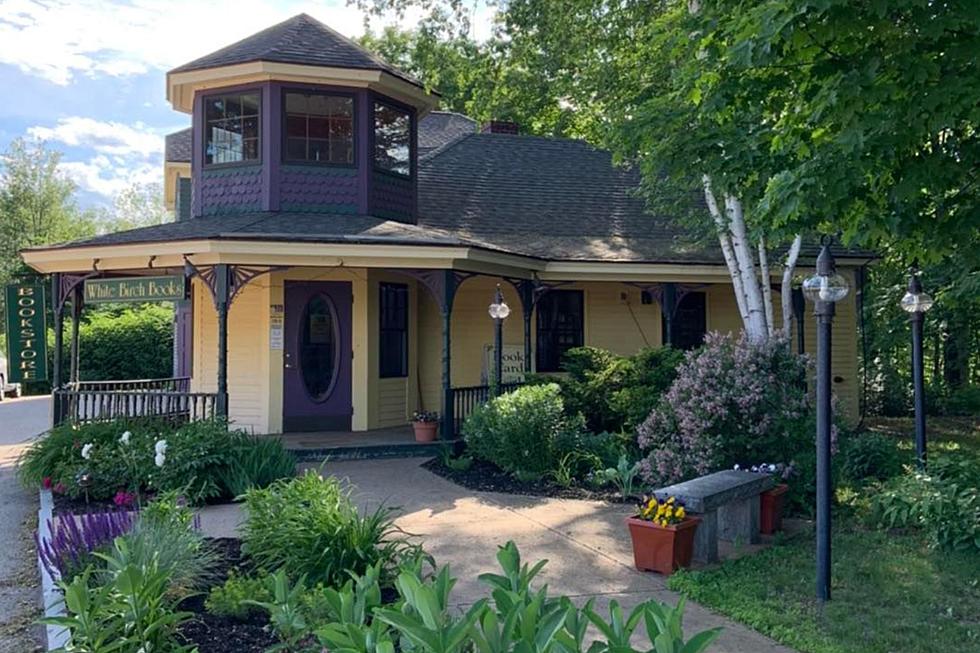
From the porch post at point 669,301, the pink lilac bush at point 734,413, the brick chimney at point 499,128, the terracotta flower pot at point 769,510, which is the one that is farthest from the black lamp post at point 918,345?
the brick chimney at point 499,128

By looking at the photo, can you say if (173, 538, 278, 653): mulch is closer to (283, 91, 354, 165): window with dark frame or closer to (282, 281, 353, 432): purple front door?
(282, 281, 353, 432): purple front door

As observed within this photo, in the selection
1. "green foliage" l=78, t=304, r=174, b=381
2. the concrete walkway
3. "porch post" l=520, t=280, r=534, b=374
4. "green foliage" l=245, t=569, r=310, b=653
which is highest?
"porch post" l=520, t=280, r=534, b=374

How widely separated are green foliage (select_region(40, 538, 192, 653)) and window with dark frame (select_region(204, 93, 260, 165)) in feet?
30.8

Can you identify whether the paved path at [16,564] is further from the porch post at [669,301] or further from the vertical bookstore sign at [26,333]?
the porch post at [669,301]

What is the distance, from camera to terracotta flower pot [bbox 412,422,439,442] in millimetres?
11102

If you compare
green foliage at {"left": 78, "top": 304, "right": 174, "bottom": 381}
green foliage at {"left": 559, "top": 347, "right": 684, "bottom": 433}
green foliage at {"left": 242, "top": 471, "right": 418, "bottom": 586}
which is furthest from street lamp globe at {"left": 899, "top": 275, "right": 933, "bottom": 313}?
green foliage at {"left": 78, "top": 304, "right": 174, "bottom": 381}

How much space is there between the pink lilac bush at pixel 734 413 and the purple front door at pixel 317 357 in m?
5.53

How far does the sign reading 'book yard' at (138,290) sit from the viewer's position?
10445 millimetres

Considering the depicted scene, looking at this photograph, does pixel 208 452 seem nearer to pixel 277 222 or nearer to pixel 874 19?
pixel 277 222

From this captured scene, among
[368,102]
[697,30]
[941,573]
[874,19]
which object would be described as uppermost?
[368,102]

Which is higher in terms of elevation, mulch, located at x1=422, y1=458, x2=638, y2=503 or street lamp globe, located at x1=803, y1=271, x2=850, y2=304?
street lamp globe, located at x1=803, y1=271, x2=850, y2=304

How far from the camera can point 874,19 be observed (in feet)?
16.2

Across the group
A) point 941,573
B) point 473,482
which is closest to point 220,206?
point 473,482

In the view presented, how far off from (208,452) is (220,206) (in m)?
5.46
